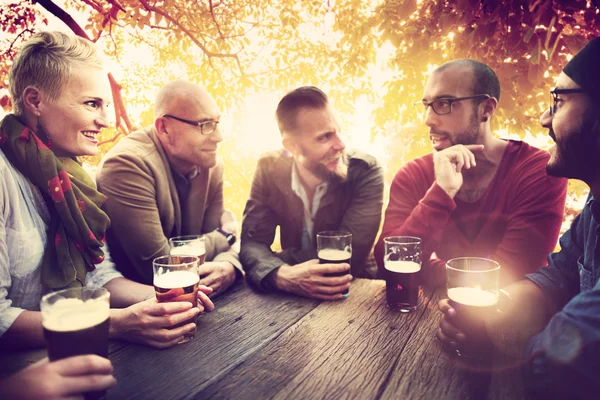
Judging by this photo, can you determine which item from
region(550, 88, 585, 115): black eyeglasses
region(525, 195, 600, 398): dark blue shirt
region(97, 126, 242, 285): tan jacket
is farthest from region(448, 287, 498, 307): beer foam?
region(97, 126, 242, 285): tan jacket

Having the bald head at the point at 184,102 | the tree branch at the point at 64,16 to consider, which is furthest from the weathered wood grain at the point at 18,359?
the tree branch at the point at 64,16

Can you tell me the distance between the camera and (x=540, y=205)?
2121 mm

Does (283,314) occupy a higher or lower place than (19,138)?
lower

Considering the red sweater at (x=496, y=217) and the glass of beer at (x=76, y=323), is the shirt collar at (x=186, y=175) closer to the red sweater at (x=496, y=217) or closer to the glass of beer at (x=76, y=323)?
the red sweater at (x=496, y=217)

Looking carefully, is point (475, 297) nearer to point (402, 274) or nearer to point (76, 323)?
point (402, 274)

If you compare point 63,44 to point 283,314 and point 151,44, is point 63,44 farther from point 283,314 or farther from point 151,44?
point 151,44

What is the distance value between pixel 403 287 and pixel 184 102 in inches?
80.4


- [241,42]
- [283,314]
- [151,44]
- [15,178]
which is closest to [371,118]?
[241,42]

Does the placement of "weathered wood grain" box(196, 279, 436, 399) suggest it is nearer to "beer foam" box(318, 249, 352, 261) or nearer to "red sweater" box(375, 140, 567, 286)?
"beer foam" box(318, 249, 352, 261)

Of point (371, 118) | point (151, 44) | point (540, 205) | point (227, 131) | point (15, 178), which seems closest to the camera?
point (15, 178)

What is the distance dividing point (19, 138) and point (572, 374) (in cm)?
210

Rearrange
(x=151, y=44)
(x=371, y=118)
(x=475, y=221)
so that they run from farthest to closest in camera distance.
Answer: (x=151, y=44), (x=371, y=118), (x=475, y=221)

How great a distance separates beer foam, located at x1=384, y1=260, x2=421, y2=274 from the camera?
167 cm

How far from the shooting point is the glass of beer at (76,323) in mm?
1027
